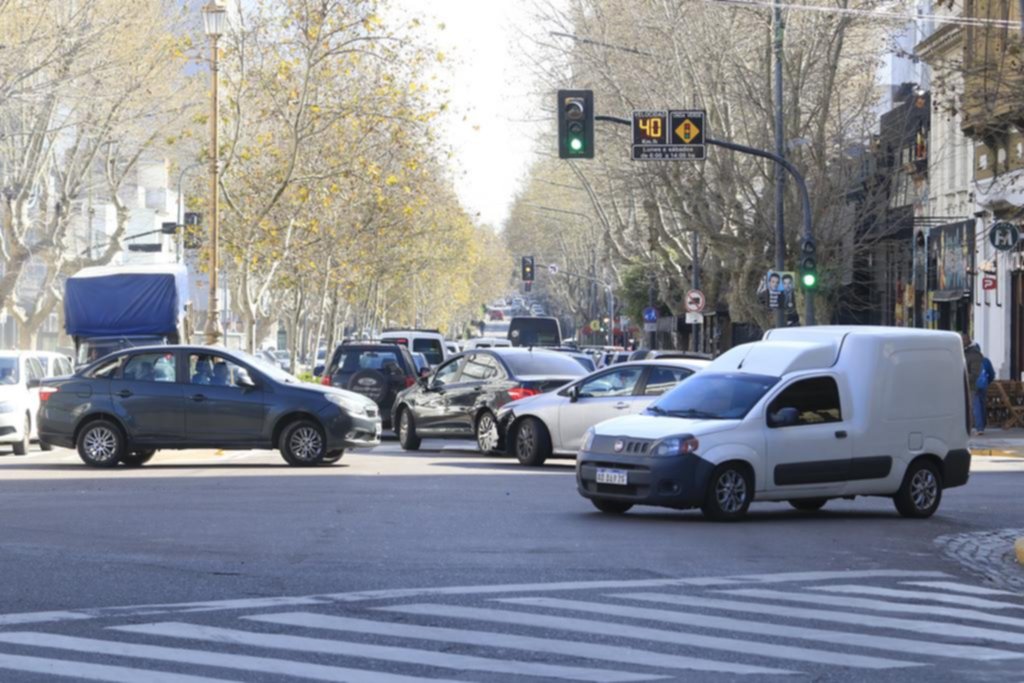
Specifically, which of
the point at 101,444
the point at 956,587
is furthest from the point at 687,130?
the point at 956,587

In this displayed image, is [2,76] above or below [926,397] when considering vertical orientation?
above

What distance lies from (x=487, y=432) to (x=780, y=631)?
17.9 m

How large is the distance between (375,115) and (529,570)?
90.8 ft

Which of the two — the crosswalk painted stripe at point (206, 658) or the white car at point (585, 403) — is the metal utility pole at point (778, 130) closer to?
the white car at point (585, 403)

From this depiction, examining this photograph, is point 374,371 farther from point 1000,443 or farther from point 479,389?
point 1000,443

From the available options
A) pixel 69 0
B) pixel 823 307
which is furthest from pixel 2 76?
pixel 823 307

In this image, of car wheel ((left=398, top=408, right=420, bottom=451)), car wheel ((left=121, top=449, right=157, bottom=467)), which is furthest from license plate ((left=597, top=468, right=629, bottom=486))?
car wheel ((left=398, top=408, right=420, bottom=451))

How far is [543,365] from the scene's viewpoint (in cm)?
2880

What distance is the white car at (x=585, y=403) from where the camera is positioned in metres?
24.8

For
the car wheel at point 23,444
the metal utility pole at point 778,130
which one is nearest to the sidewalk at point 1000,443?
the metal utility pole at point 778,130

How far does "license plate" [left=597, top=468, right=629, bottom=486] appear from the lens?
17.4m

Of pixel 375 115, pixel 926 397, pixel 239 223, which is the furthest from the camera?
pixel 239 223

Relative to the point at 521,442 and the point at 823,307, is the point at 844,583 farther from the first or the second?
the point at 823,307

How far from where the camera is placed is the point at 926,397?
18.8m
